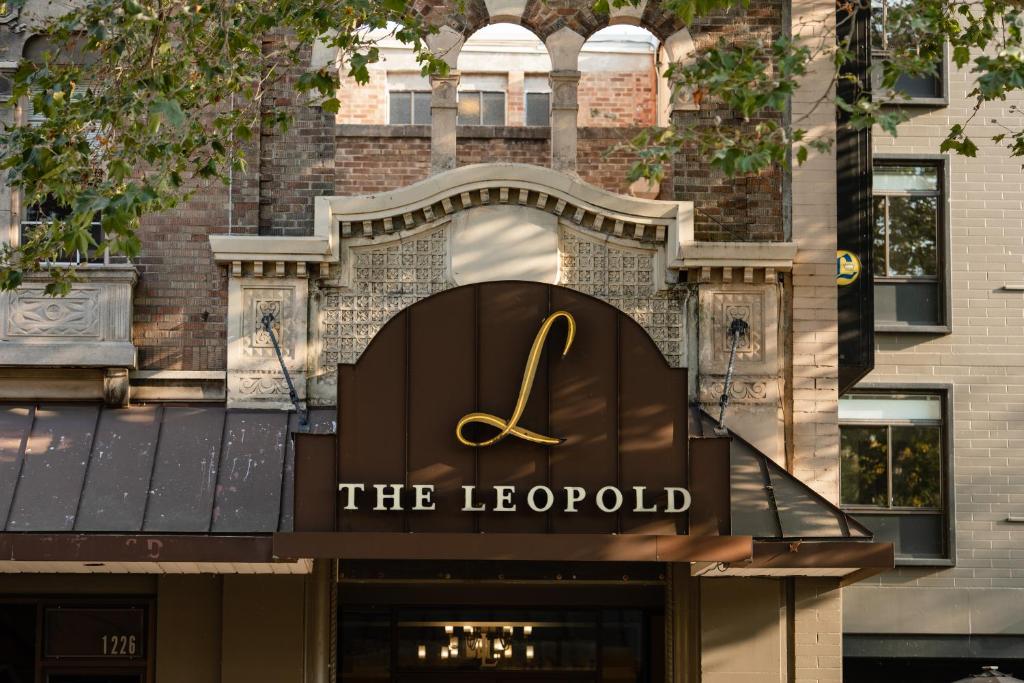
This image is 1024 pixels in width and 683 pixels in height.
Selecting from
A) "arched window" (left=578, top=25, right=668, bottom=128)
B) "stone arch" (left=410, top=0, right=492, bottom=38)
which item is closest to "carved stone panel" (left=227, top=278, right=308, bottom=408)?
"stone arch" (left=410, top=0, right=492, bottom=38)

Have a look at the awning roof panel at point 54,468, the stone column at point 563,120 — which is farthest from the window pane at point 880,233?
the awning roof panel at point 54,468

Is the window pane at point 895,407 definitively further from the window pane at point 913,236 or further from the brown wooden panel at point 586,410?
the brown wooden panel at point 586,410

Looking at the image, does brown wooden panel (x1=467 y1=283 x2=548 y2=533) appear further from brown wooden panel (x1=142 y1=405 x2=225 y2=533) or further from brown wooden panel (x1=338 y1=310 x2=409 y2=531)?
brown wooden panel (x1=142 y1=405 x2=225 y2=533)

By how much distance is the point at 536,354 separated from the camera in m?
12.9

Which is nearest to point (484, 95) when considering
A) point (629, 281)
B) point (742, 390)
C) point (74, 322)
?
point (629, 281)

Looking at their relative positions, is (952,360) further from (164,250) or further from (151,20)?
(151,20)

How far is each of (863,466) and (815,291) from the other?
5.15 metres

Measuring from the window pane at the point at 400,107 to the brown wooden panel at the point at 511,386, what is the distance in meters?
13.8

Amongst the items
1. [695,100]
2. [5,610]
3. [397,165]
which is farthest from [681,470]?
[397,165]

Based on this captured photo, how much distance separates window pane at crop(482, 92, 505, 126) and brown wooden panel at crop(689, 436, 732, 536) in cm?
1463

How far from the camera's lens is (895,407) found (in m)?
19.7

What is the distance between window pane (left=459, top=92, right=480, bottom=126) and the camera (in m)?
26.7

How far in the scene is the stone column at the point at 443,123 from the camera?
15.5 meters

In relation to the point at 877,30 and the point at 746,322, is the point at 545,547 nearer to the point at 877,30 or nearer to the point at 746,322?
the point at 746,322
